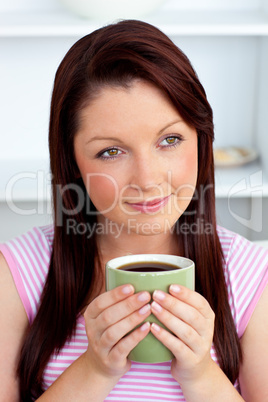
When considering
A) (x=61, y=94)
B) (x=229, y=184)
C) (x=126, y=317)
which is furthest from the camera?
(x=229, y=184)

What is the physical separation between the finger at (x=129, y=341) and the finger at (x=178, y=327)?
0.09 feet

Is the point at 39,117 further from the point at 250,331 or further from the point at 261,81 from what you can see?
the point at 250,331

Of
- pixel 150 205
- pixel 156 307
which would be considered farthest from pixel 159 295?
pixel 150 205

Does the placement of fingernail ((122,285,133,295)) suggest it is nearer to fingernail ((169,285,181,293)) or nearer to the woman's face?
fingernail ((169,285,181,293))

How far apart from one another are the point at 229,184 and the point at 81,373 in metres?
1.30

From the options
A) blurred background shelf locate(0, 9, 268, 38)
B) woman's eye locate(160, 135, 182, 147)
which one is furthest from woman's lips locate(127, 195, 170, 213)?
blurred background shelf locate(0, 9, 268, 38)

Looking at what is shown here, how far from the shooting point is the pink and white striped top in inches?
45.1

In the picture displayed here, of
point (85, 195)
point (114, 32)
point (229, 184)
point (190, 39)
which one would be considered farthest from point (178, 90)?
point (190, 39)

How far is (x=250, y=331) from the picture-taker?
3.92ft

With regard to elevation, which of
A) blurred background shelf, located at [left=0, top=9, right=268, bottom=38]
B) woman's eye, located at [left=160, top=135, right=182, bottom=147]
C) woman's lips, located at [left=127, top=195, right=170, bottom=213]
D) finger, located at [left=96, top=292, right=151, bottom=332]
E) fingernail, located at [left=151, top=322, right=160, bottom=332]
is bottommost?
fingernail, located at [left=151, top=322, right=160, bottom=332]

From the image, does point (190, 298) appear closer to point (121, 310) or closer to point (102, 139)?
point (121, 310)

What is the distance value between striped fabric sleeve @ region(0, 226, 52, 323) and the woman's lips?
297 mm

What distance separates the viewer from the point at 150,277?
854mm

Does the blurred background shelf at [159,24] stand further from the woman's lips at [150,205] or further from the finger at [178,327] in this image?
the finger at [178,327]
